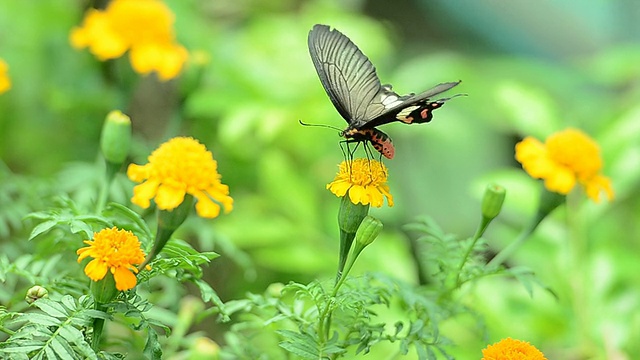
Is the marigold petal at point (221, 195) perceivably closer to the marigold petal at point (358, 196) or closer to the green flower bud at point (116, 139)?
the marigold petal at point (358, 196)

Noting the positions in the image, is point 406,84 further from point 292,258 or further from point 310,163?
point 292,258

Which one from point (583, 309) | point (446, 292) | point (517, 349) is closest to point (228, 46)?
point (583, 309)

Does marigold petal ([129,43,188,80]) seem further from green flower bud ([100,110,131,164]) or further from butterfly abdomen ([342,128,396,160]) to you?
butterfly abdomen ([342,128,396,160])

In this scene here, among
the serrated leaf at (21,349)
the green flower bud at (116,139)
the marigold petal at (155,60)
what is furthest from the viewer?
the marigold petal at (155,60)

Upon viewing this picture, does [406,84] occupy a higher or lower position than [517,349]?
higher

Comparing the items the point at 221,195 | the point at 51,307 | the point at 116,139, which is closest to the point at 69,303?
the point at 51,307

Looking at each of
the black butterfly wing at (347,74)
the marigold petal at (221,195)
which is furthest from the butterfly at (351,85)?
the marigold petal at (221,195)

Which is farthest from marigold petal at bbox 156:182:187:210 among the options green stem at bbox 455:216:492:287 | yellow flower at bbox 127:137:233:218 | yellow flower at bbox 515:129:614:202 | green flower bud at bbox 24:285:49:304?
yellow flower at bbox 515:129:614:202
